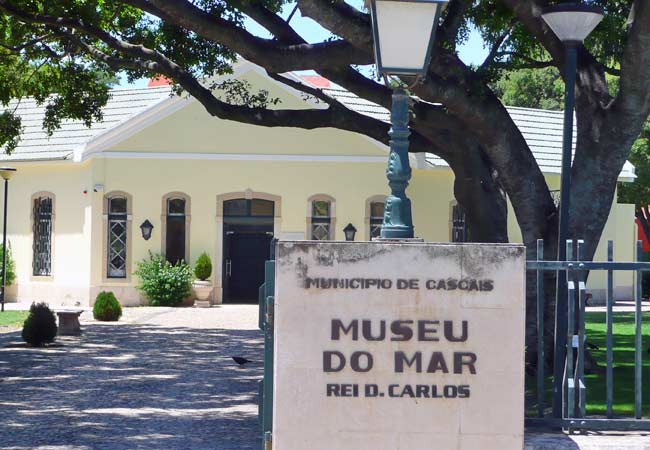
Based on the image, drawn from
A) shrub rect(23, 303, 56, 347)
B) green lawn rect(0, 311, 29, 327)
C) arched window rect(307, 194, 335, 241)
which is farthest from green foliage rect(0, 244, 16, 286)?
shrub rect(23, 303, 56, 347)

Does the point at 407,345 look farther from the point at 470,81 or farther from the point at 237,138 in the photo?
the point at 237,138

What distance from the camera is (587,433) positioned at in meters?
8.91

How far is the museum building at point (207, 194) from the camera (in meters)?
29.5

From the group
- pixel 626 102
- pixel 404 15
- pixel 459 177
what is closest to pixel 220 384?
pixel 459 177

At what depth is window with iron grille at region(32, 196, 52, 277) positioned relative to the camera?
30844 mm

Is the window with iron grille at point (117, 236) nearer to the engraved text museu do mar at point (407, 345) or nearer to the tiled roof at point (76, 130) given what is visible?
the tiled roof at point (76, 130)

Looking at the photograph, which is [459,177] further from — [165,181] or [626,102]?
[165,181]

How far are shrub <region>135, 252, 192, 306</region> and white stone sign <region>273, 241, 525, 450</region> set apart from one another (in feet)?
70.0

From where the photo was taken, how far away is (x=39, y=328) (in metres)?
18.0

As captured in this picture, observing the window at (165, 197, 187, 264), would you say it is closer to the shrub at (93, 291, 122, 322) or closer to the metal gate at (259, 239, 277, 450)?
the shrub at (93, 291, 122, 322)

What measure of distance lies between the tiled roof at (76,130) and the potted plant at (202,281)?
13.7 feet

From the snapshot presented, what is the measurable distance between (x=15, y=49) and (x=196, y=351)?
559 cm

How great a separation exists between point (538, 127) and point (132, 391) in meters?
24.2

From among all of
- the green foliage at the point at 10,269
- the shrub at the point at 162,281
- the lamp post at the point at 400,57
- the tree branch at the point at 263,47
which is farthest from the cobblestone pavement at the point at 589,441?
the green foliage at the point at 10,269
